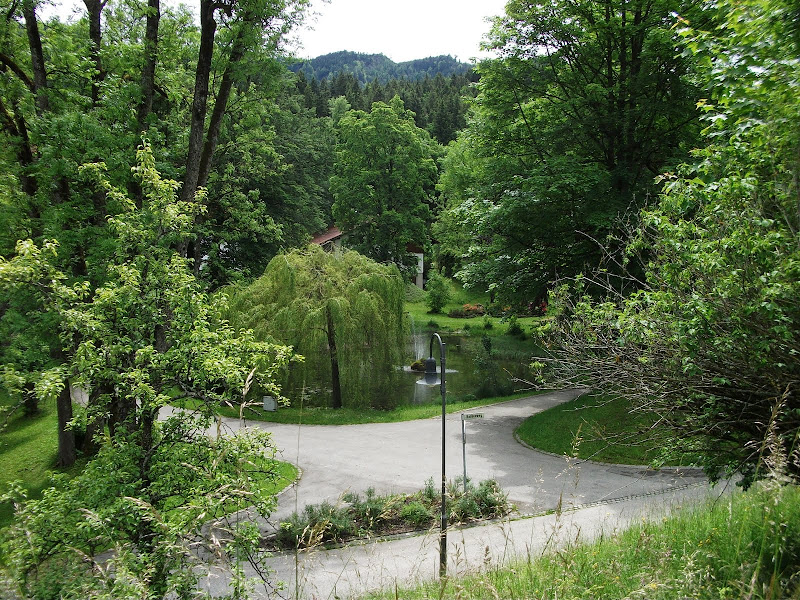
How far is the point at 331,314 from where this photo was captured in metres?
17.3

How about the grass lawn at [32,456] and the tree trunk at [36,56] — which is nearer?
the tree trunk at [36,56]

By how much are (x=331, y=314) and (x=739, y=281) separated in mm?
13622

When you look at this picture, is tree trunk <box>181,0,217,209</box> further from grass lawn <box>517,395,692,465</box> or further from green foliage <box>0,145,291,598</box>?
grass lawn <box>517,395,692,465</box>

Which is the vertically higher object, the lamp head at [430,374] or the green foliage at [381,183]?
the green foliage at [381,183]

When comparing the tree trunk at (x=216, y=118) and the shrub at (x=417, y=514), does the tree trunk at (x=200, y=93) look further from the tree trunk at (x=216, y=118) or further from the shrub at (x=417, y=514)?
the shrub at (x=417, y=514)

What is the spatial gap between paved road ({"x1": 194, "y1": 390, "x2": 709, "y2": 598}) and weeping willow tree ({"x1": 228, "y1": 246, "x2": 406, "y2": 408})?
2324 mm

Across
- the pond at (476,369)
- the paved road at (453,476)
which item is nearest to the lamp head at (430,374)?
the paved road at (453,476)

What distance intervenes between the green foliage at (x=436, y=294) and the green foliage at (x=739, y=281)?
37.2 metres

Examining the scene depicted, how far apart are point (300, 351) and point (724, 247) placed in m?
13.8

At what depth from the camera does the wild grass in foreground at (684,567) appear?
9.83 feet

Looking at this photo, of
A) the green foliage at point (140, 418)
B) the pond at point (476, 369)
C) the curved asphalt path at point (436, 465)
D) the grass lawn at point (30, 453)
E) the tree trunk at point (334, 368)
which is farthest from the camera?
the pond at point (476, 369)

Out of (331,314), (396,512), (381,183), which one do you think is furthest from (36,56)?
(381,183)

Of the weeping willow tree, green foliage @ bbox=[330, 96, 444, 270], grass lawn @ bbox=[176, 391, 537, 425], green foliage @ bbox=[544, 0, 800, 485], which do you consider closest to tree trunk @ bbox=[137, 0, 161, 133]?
the weeping willow tree

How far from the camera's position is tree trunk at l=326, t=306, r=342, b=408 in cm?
1755
